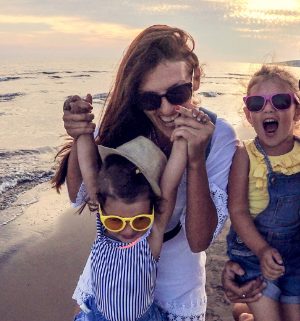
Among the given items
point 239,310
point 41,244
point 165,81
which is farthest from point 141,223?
point 41,244

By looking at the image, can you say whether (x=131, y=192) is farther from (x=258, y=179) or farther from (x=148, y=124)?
(x=258, y=179)

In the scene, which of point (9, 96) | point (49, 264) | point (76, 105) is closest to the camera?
point (76, 105)

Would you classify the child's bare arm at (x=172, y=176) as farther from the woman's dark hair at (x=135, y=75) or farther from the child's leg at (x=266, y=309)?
the child's leg at (x=266, y=309)

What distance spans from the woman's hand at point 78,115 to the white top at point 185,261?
40 centimetres

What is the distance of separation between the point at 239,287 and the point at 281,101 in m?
1.23

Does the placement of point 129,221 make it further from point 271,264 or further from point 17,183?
point 17,183

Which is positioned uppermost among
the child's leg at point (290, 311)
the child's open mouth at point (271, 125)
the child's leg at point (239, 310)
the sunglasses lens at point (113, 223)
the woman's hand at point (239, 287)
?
the child's open mouth at point (271, 125)

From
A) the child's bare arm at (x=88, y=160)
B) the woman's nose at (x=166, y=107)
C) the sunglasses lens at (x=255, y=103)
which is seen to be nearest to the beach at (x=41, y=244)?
the sunglasses lens at (x=255, y=103)

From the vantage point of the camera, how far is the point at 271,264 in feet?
9.51

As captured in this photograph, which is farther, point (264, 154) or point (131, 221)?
point (264, 154)

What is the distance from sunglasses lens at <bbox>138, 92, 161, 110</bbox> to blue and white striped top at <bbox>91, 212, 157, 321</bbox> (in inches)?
27.3

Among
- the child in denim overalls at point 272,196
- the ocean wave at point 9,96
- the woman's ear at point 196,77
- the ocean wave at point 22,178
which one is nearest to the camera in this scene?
the woman's ear at point 196,77

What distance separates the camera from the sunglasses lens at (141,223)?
239 centimetres

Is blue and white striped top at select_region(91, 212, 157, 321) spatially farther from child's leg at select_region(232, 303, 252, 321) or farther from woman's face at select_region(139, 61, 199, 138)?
child's leg at select_region(232, 303, 252, 321)
